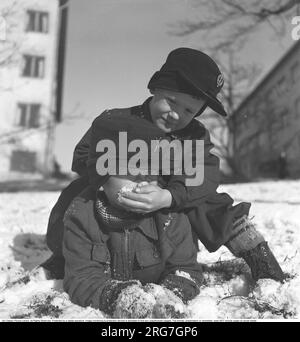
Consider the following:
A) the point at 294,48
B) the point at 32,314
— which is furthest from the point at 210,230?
the point at 294,48

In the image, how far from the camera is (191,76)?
1628 mm

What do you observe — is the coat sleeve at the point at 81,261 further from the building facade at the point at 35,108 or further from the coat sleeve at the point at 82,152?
the building facade at the point at 35,108

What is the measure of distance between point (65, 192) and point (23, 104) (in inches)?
663

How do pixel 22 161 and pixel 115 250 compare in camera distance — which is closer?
pixel 115 250

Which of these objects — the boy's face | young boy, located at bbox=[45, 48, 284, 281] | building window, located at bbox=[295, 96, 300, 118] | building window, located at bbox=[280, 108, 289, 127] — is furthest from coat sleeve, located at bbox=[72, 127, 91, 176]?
building window, located at bbox=[280, 108, 289, 127]

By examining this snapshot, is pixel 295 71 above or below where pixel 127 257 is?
above

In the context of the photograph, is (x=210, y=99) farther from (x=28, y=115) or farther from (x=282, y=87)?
(x=282, y=87)

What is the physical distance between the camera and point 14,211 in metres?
4.21

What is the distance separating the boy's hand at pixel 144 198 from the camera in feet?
5.17

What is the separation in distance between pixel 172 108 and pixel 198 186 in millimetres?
338

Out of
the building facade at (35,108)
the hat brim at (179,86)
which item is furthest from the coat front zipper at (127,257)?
the building facade at (35,108)

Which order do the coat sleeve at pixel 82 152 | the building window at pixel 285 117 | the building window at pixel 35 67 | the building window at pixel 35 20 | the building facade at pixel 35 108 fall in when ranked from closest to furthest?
the coat sleeve at pixel 82 152 < the building window at pixel 35 20 < the building facade at pixel 35 108 < the building window at pixel 35 67 < the building window at pixel 285 117

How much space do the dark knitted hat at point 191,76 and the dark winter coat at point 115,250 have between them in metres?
0.51

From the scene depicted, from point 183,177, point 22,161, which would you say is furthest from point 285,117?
point 183,177
